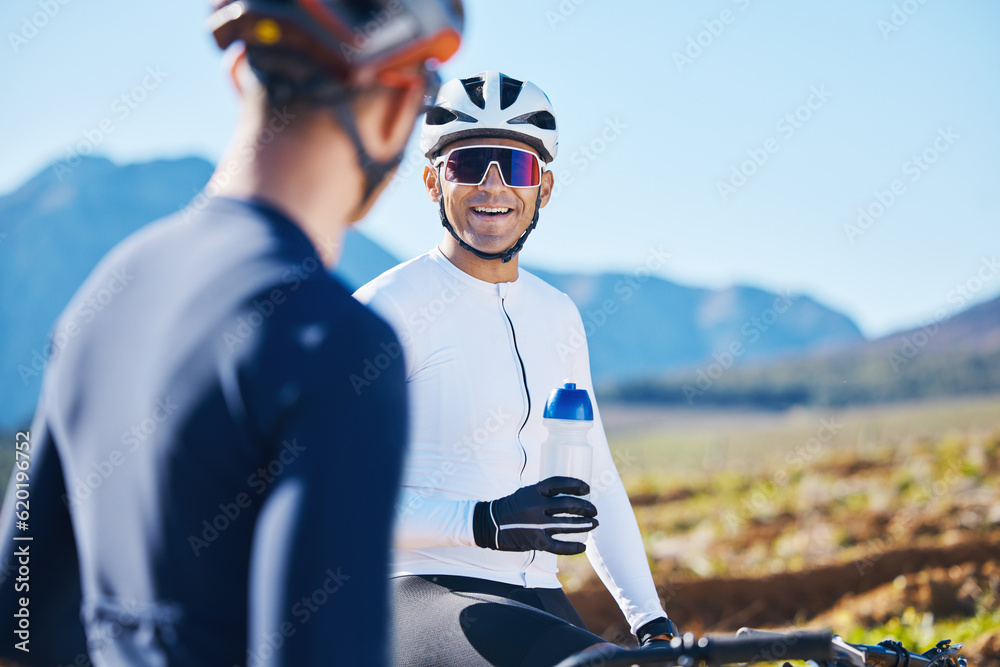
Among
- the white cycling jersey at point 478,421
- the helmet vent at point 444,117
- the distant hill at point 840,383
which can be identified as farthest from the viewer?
the distant hill at point 840,383

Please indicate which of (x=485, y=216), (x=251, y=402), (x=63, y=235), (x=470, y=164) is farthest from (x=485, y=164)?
(x=63, y=235)

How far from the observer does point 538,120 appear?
148 inches

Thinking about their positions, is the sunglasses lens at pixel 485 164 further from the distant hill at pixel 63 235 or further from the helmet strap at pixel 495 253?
the distant hill at pixel 63 235

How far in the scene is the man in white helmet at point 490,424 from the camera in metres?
2.59

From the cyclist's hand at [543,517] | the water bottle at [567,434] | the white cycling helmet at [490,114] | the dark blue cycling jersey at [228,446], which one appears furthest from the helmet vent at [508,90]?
the dark blue cycling jersey at [228,446]

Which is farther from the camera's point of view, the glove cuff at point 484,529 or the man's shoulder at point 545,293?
the man's shoulder at point 545,293

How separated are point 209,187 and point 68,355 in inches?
14.5

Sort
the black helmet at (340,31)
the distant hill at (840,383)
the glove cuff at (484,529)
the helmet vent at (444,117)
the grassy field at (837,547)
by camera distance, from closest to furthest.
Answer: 1. the black helmet at (340,31)
2. the glove cuff at (484,529)
3. the helmet vent at (444,117)
4. the grassy field at (837,547)
5. the distant hill at (840,383)

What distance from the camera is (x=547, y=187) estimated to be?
385cm

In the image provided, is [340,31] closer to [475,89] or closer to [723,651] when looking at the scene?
[723,651]

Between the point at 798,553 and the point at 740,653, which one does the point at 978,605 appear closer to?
the point at 798,553

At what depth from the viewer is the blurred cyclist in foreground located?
116 centimetres

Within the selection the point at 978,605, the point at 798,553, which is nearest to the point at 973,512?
the point at 798,553

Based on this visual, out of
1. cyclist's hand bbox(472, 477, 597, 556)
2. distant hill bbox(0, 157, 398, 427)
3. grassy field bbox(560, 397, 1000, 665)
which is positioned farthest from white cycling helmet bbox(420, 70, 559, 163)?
distant hill bbox(0, 157, 398, 427)
